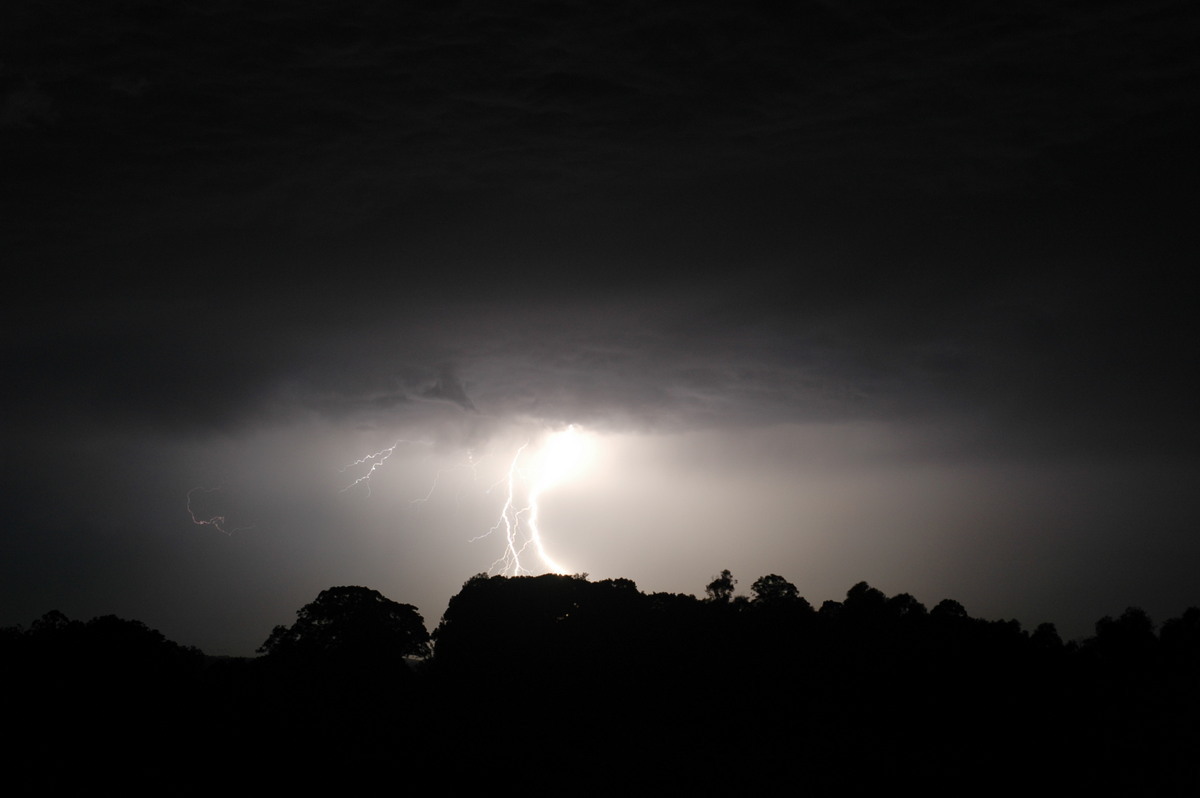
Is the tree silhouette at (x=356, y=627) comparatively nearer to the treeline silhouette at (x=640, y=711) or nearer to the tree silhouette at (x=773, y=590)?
the treeline silhouette at (x=640, y=711)

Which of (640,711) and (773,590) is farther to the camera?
(773,590)

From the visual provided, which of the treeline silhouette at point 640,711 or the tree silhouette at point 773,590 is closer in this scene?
the treeline silhouette at point 640,711

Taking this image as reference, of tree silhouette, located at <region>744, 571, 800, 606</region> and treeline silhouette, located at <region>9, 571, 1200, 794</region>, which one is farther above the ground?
tree silhouette, located at <region>744, 571, 800, 606</region>

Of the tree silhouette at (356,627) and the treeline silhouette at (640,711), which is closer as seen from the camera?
the treeline silhouette at (640,711)

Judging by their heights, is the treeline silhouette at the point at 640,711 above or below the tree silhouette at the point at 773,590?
below

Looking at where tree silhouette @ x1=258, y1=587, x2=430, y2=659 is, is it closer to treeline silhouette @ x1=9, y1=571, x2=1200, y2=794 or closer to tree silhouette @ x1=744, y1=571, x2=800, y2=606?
treeline silhouette @ x1=9, y1=571, x2=1200, y2=794

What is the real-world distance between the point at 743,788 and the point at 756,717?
5646mm

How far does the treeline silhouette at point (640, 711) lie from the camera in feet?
119

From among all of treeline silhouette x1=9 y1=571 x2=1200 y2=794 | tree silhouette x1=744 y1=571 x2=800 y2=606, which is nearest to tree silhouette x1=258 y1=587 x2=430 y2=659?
treeline silhouette x1=9 y1=571 x2=1200 y2=794

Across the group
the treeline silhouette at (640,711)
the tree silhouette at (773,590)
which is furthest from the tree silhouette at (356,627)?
the tree silhouette at (773,590)

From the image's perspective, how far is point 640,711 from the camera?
4438 centimetres

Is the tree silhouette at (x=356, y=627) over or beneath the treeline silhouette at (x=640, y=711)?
over

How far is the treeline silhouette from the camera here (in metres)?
36.2

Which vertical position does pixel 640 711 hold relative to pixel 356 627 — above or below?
below
